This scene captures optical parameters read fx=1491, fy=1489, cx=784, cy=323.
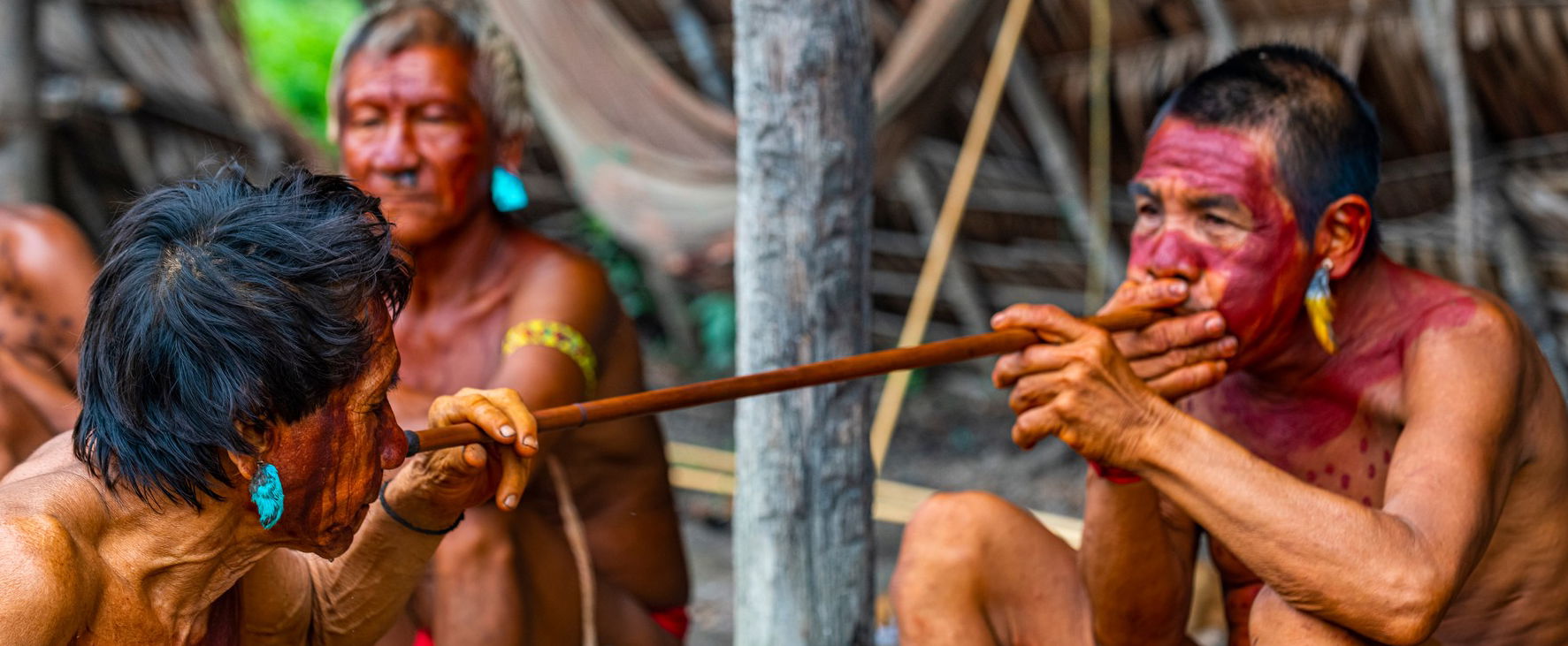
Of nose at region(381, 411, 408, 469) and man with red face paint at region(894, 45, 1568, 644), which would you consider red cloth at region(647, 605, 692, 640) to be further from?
nose at region(381, 411, 408, 469)

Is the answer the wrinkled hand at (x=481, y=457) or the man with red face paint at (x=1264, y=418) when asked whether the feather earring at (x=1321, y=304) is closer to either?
the man with red face paint at (x=1264, y=418)

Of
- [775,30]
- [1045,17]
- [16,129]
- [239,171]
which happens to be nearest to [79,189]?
[16,129]

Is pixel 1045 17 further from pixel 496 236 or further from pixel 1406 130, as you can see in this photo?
pixel 496 236

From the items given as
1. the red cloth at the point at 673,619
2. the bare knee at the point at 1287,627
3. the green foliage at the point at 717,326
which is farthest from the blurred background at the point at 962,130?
the bare knee at the point at 1287,627

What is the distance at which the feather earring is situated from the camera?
2.53 m

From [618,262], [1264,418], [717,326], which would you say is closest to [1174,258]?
[1264,418]

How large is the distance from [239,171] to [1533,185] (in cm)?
417

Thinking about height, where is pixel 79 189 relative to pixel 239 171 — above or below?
below

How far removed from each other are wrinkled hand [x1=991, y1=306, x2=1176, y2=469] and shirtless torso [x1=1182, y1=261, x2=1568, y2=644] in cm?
44

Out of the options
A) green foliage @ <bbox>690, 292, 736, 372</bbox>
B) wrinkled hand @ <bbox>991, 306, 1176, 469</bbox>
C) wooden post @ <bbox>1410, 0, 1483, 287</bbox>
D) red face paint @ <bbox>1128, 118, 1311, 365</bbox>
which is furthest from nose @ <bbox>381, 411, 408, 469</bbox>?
green foliage @ <bbox>690, 292, 736, 372</bbox>

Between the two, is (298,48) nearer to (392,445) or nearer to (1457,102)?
(1457,102)

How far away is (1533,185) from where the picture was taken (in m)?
4.71

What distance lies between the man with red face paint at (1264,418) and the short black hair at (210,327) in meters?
1.07

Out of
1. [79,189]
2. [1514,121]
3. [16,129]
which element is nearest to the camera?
[1514,121]
